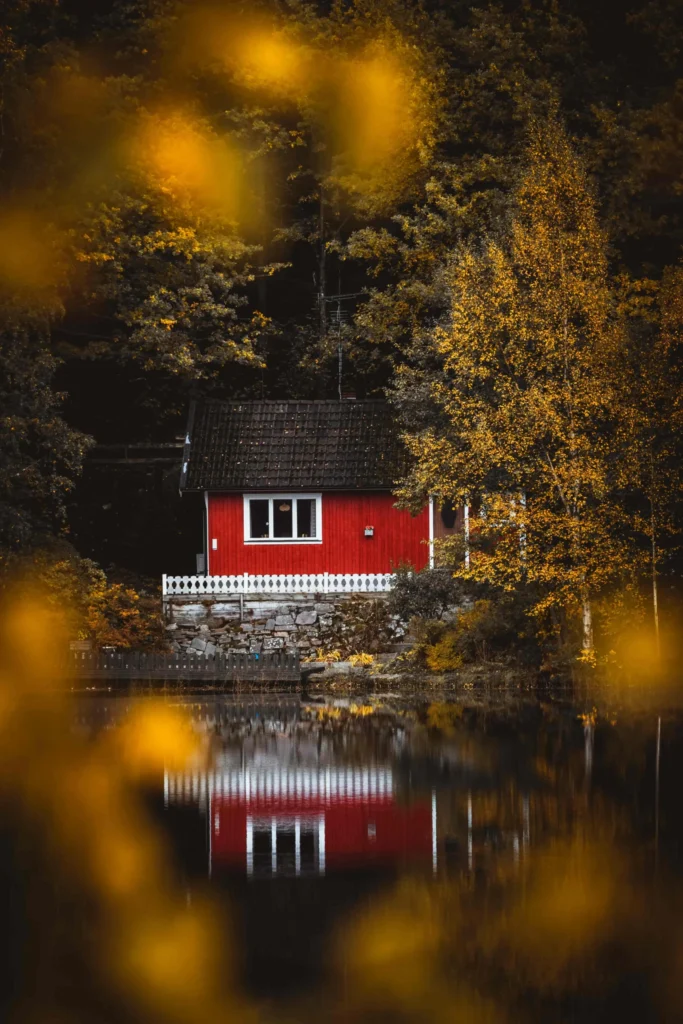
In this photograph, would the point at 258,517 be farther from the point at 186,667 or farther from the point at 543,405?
the point at 543,405

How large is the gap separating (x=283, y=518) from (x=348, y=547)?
6.05 feet

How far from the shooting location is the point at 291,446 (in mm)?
37812

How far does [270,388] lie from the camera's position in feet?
155

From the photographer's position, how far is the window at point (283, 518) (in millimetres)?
36875

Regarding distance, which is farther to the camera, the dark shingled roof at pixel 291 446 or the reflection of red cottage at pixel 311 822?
the dark shingled roof at pixel 291 446

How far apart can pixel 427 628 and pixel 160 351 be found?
44.9ft

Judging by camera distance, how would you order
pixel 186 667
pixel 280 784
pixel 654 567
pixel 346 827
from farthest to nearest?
pixel 186 667, pixel 654 567, pixel 280 784, pixel 346 827

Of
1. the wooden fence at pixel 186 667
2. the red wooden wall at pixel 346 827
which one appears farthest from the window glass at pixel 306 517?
the red wooden wall at pixel 346 827

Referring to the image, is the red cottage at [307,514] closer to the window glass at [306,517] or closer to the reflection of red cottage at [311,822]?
the window glass at [306,517]

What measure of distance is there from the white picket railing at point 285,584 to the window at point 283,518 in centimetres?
203

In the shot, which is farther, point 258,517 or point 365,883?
point 258,517

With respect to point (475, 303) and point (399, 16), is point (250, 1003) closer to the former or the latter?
point (475, 303)

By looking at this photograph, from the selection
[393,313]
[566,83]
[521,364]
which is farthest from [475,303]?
[566,83]

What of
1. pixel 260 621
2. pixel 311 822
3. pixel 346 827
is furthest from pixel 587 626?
pixel 346 827
